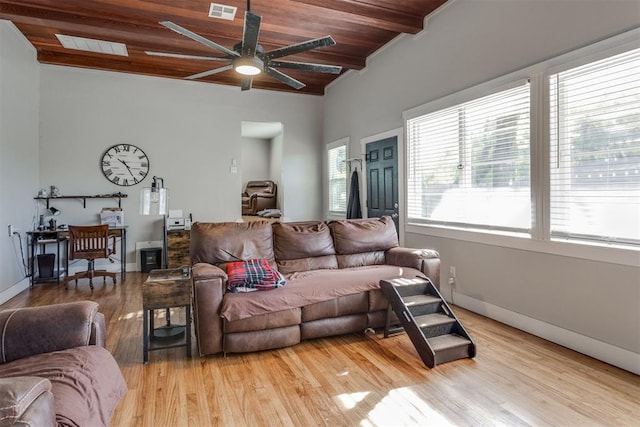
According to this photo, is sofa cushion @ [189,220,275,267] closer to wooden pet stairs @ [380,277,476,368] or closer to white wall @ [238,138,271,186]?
wooden pet stairs @ [380,277,476,368]

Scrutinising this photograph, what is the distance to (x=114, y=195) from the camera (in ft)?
18.8

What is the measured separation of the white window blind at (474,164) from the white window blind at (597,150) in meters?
0.27

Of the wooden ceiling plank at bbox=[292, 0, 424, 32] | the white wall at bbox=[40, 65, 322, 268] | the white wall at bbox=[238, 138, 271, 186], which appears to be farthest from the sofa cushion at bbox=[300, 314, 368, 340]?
the white wall at bbox=[238, 138, 271, 186]

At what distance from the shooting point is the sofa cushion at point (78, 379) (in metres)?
1.29

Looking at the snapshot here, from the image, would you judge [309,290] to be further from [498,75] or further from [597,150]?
[498,75]

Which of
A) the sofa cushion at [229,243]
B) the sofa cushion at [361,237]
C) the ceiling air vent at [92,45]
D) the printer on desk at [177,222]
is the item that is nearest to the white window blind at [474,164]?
the sofa cushion at [361,237]

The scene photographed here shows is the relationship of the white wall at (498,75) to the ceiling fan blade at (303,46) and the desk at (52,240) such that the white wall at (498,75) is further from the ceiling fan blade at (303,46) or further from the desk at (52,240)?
the desk at (52,240)

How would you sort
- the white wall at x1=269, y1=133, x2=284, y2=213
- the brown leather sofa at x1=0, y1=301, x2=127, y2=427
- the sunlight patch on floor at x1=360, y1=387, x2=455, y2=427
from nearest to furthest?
the brown leather sofa at x1=0, y1=301, x2=127, y2=427 → the sunlight patch on floor at x1=360, y1=387, x2=455, y2=427 → the white wall at x1=269, y1=133, x2=284, y2=213

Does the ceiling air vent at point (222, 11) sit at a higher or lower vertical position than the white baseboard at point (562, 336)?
higher

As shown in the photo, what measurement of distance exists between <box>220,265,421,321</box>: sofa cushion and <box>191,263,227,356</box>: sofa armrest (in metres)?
0.07

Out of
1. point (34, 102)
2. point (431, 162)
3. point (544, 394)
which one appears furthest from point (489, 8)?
point (34, 102)

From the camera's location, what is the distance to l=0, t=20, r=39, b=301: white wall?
420cm

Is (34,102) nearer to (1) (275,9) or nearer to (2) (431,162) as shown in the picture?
(1) (275,9)

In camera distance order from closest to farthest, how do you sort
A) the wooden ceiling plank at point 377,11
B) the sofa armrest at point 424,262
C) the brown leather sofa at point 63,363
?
1. the brown leather sofa at point 63,363
2. the sofa armrest at point 424,262
3. the wooden ceiling plank at point 377,11
